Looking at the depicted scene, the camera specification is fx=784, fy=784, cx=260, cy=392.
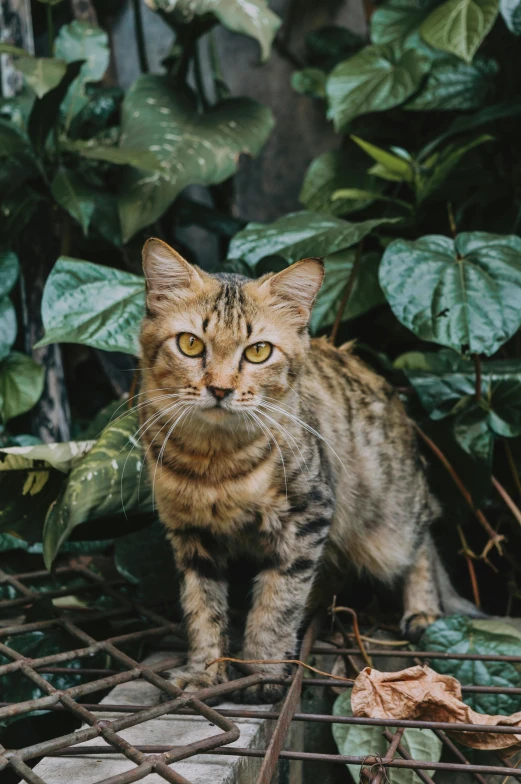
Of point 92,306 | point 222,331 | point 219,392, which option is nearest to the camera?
point 219,392

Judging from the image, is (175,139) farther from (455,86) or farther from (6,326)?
(455,86)

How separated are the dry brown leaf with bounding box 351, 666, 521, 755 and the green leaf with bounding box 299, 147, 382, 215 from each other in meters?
2.12

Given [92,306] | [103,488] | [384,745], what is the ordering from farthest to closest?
[92,306], [103,488], [384,745]

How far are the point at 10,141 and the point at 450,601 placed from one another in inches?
94.1

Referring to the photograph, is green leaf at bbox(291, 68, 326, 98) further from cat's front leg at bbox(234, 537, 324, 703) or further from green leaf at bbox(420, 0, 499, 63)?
cat's front leg at bbox(234, 537, 324, 703)

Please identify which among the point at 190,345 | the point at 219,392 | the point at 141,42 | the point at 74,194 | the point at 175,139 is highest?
the point at 141,42

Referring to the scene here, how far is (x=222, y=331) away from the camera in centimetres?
193

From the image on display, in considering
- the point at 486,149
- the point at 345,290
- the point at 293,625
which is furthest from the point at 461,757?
the point at 486,149

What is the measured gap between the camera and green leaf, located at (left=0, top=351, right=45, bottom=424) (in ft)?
10.6

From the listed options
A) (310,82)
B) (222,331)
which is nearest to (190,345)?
(222,331)

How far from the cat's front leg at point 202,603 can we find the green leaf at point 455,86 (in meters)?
2.14

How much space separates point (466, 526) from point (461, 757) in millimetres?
1283

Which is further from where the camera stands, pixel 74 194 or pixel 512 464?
pixel 74 194

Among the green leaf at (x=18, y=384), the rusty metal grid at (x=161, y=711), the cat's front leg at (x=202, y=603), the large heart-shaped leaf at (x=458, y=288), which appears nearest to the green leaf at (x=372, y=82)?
the large heart-shaped leaf at (x=458, y=288)
